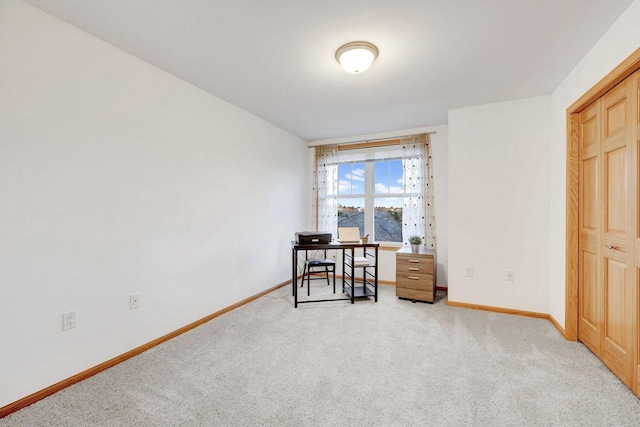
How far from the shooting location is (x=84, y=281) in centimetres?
203

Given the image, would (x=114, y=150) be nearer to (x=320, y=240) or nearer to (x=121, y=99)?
(x=121, y=99)

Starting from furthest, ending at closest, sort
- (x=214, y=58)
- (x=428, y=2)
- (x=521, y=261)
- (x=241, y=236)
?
(x=241, y=236), (x=521, y=261), (x=214, y=58), (x=428, y=2)

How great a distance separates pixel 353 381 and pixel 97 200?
2.27m

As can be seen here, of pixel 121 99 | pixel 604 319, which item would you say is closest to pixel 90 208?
pixel 121 99

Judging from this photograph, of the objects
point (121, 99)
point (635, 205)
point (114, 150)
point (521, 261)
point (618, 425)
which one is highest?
point (121, 99)

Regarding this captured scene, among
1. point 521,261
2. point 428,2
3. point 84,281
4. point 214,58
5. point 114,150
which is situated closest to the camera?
point 428,2

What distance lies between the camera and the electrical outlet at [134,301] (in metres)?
2.33

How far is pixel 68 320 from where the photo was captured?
1937 millimetres

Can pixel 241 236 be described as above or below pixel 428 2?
below

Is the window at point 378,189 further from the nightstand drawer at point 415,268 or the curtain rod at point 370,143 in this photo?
the nightstand drawer at point 415,268

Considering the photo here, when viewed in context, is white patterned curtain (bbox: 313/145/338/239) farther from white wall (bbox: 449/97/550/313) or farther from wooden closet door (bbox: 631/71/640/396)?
wooden closet door (bbox: 631/71/640/396)

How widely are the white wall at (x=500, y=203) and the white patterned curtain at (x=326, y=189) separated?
6.45 ft

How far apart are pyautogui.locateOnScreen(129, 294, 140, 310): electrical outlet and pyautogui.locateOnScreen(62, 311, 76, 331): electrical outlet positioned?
390mm

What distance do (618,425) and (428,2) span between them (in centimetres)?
260
